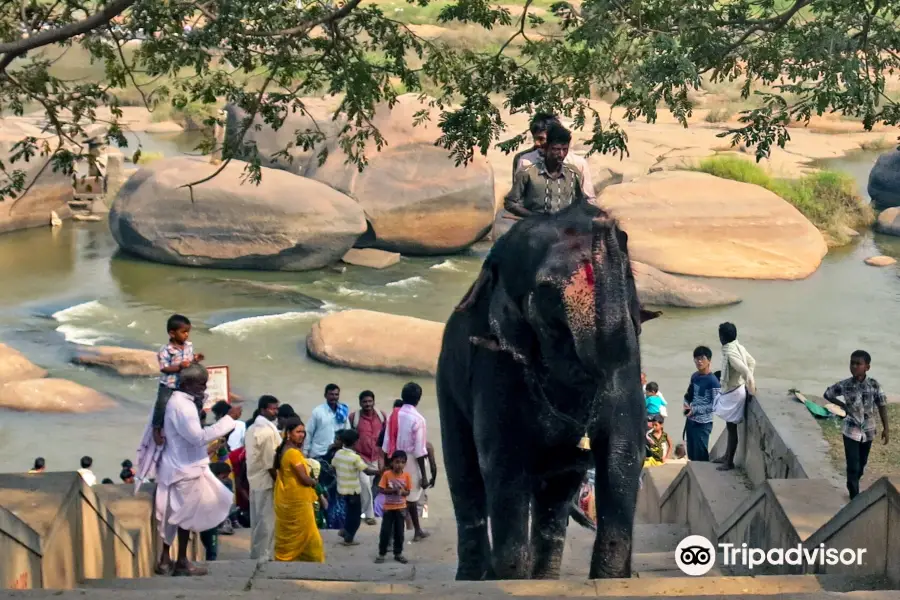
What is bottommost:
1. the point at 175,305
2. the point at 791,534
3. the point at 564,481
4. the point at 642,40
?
the point at 175,305

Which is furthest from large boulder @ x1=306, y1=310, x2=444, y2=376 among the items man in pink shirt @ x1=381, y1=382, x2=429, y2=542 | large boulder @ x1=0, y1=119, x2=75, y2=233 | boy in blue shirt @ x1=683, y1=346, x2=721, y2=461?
large boulder @ x1=0, y1=119, x2=75, y2=233

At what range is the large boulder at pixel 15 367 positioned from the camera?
1739cm

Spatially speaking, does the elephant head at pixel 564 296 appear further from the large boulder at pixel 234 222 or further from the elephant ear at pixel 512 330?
the large boulder at pixel 234 222

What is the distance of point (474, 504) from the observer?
664 centimetres

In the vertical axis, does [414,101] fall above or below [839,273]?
above

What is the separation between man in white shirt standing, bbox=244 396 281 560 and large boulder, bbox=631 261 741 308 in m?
14.4

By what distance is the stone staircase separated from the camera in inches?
192

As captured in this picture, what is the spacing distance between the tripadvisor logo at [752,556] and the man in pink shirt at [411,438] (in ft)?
8.09

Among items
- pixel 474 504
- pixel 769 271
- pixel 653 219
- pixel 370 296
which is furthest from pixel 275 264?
pixel 474 504

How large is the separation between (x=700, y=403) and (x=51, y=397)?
9.01 metres

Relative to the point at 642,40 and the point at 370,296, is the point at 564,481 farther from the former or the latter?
the point at 370,296

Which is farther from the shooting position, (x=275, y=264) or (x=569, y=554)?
(x=275, y=264)

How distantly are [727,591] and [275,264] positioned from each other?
63.6 feet

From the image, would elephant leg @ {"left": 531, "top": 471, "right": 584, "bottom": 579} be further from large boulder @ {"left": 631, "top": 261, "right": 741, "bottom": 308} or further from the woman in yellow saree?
large boulder @ {"left": 631, "top": 261, "right": 741, "bottom": 308}
